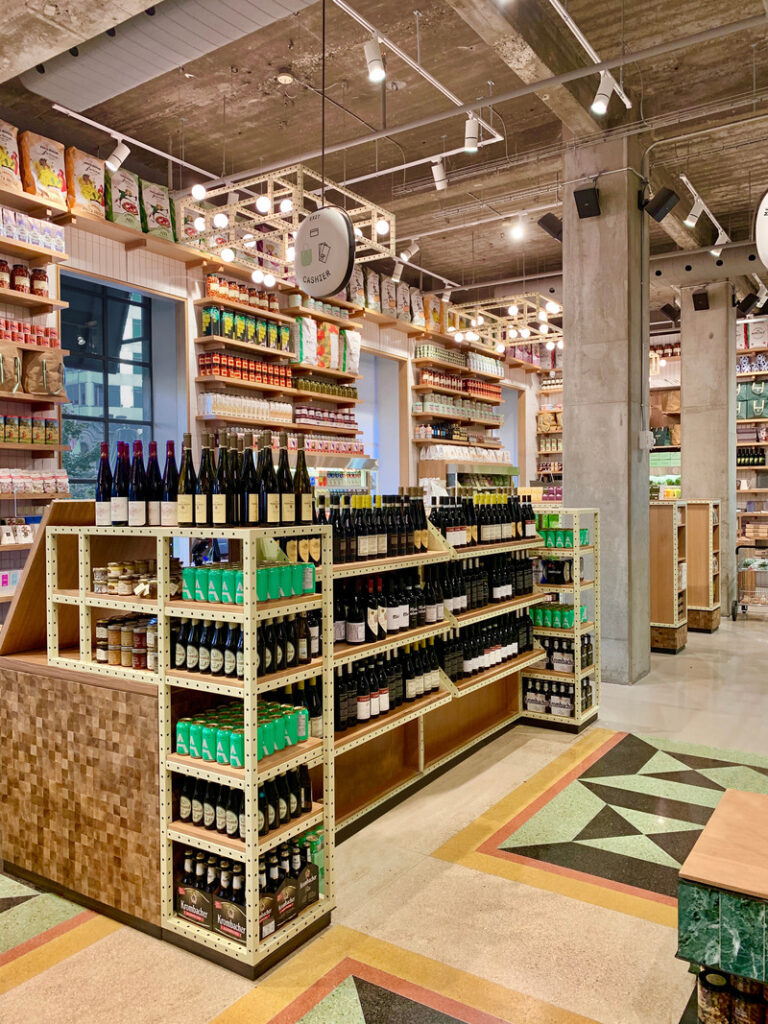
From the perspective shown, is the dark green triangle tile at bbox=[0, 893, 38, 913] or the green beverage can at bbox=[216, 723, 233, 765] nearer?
the green beverage can at bbox=[216, 723, 233, 765]

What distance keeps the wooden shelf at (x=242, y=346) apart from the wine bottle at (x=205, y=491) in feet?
13.1

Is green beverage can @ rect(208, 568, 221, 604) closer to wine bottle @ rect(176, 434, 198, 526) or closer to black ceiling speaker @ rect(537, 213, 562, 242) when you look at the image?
wine bottle @ rect(176, 434, 198, 526)

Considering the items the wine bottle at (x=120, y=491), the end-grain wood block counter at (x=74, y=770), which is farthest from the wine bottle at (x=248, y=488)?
the end-grain wood block counter at (x=74, y=770)

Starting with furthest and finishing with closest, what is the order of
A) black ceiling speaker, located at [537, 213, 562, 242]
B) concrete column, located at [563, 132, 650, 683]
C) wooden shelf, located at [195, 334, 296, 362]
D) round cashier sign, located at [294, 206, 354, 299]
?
black ceiling speaker, located at [537, 213, 562, 242]
wooden shelf, located at [195, 334, 296, 362]
concrete column, located at [563, 132, 650, 683]
round cashier sign, located at [294, 206, 354, 299]

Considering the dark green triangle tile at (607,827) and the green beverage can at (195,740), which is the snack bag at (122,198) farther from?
the dark green triangle tile at (607,827)

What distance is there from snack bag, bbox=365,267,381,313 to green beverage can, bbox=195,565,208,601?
6.94 meters

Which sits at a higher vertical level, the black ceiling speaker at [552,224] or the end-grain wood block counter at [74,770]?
the black ceiling speaker at [552,224]

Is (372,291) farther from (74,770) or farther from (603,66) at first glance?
(74,770)

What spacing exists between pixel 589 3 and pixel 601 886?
5.60 meters

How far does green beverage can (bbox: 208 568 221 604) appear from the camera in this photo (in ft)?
8.57

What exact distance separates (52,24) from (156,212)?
2.39 meters

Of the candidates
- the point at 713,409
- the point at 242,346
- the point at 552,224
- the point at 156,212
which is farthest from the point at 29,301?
the point at 713,409

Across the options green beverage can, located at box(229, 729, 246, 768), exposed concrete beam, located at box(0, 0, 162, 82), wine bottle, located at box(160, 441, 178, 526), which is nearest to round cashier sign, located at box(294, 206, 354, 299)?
exposed concrete beam, located at box(0, 0, 162, 82)

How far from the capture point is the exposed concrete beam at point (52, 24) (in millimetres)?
3961
